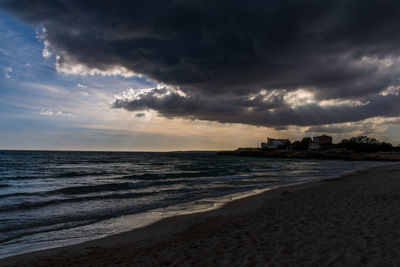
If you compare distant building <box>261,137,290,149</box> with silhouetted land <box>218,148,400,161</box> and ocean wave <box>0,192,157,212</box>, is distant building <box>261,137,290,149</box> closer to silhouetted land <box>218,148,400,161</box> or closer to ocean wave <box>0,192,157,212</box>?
silhouetted land <box>218,148,400,161</box>

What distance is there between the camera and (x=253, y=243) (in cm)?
632

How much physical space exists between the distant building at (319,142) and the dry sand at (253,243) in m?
149

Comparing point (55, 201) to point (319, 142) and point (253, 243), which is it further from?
point (319, 142)

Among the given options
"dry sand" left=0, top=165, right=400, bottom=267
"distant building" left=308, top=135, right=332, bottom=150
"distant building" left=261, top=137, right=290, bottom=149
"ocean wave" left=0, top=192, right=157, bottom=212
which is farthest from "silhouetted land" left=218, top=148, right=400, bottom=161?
"ocean wave" left=0, top=192, right=157, bottom=212

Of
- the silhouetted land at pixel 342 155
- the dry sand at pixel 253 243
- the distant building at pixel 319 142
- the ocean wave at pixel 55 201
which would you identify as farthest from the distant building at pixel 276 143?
the dry sand at pixel 253 243

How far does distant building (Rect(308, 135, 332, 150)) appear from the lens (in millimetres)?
145600

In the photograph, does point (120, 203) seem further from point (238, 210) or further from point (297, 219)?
point (297, 219)

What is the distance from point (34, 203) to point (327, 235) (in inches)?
554

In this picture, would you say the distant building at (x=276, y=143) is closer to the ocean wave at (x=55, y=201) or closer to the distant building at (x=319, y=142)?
the distant building at (x=319, y=142)

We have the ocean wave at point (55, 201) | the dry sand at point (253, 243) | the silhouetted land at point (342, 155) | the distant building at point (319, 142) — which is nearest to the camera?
the dry sand at point (253, 243)

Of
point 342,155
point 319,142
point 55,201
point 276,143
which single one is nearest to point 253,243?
point 55,201

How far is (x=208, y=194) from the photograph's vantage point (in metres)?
17.2

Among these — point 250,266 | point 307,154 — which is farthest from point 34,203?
point 307,154

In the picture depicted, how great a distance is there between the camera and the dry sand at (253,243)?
5195 millimetres
